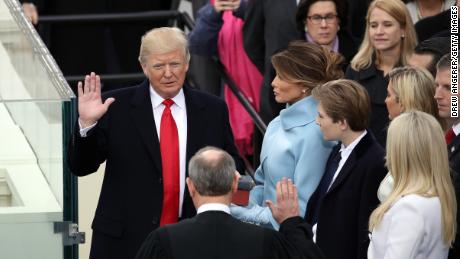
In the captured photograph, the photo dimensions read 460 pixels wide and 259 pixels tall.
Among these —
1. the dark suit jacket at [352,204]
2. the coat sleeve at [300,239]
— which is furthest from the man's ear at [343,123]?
the coat sleeve at [300,239]

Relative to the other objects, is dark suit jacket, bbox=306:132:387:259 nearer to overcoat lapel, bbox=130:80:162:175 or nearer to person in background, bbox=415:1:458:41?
overcoat lapel, bbox=130:80:162:175

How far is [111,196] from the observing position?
7.29 metres

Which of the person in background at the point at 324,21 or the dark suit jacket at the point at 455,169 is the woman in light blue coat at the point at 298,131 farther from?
the person in background at the point at 324,21

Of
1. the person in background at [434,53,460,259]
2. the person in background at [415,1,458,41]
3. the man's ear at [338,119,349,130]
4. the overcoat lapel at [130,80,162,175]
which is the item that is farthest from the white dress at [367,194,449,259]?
the person in background at [415,1,458,41]

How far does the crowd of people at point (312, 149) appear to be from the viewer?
6.35 m

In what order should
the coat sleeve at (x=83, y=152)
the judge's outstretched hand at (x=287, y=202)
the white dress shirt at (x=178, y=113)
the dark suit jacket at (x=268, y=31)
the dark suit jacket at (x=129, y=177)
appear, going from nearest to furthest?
the judge's outstretched hand at (x=287, y=202) → the coat sleeve at (x=83, y=152) → the dark suit jacket at (x=129, y=177) → the white dress shirt at (x=178, y=113) → the dark suit jacket at (x=268, y=31)

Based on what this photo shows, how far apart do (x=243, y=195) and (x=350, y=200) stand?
21.1 inches

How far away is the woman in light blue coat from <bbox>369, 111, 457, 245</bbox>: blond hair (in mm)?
801

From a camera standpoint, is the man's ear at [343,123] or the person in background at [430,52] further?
the person in background at [430,52]

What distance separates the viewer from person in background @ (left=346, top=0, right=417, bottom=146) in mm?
8242

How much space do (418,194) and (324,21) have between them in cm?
269

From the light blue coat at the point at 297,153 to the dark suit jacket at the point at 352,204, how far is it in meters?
0.24

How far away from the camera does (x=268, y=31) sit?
934 centimetres

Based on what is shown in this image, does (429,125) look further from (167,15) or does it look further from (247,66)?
(167,15)
